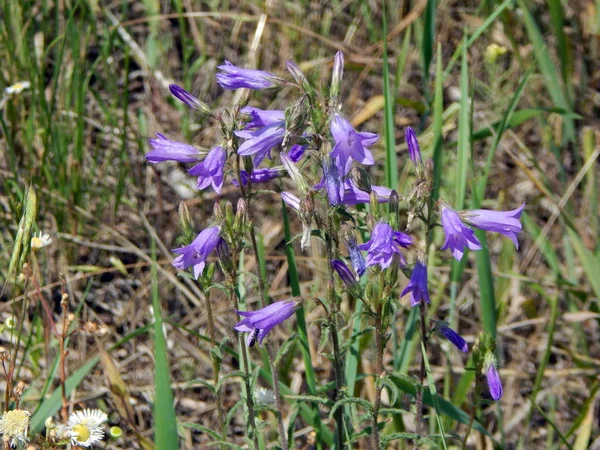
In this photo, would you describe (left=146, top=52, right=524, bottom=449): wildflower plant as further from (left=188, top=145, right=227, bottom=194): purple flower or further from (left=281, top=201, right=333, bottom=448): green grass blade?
(left=281, top=201, right=333, bottom=448): green grass blade

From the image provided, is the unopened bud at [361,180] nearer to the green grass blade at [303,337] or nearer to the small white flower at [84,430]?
the green grass blade at [303,337]

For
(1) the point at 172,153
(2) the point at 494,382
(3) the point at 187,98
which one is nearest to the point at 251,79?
(3) the point at 187,98

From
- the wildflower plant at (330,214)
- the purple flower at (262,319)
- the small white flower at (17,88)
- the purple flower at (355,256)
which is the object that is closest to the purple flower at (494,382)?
the wildflower plant at (330,214)

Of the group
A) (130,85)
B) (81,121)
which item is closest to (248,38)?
Answer: (130,85)

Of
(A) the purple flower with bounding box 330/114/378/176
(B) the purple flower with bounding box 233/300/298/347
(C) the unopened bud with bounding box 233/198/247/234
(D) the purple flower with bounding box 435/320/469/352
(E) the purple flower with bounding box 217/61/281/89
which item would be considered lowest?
(D) the purple flower with bounding box 435/320/469/352

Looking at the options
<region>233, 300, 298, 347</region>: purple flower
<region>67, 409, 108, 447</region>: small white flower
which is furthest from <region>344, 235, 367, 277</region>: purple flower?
<region>67, 409, 108, 447</region>: small white flower

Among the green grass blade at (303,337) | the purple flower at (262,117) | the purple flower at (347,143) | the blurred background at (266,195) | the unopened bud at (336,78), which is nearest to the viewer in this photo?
A: the purple flower at (347,143)

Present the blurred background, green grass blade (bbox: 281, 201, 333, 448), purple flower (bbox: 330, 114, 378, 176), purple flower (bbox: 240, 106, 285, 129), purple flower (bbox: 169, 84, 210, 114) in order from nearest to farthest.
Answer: purple flower (bbox: 330, 114, 378, 176) < purple flower (bbox: 240, 106, 285, 129) < purple flower (bbox: 169, 84, 210, 114) < green grass blade (bbox: 281, 201, 333, 448) < the blurred background

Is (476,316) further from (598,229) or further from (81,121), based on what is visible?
(81,121)
